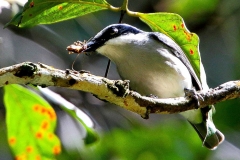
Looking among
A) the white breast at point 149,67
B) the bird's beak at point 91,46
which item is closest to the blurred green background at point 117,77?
the bird's beak at point 91,46

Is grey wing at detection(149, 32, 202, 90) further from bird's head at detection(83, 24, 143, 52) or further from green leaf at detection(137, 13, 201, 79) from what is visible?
green leaf at detection(137, 13, 201, 79)

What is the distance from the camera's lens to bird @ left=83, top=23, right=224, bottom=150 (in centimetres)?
262

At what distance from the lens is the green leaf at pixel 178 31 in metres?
2.13

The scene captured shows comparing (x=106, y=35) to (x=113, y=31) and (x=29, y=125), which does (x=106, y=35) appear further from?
(x=29, y=125)

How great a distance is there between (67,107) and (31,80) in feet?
3.12

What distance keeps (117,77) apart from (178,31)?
1872mm

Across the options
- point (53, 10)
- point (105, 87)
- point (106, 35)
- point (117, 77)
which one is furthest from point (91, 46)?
point (117, 77)

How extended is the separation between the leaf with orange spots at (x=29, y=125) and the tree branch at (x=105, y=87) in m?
0.61

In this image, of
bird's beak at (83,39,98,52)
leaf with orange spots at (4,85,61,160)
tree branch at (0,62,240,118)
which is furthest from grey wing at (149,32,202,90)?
leaf with orange spots at (4,85,61,160)

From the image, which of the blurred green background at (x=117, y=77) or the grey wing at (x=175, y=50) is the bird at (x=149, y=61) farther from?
the blurred green background at (x=117, y=77)

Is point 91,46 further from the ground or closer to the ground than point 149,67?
further from the ground

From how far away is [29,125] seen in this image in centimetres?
251

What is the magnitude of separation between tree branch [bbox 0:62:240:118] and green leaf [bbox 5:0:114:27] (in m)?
0.38

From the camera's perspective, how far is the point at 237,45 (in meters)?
4.11
